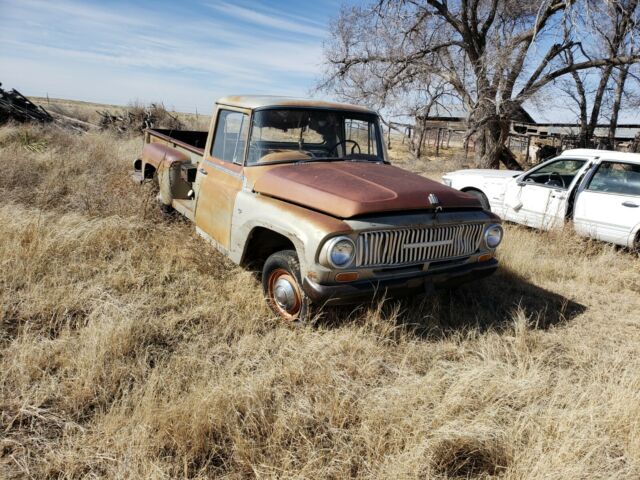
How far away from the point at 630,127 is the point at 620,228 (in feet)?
61.5

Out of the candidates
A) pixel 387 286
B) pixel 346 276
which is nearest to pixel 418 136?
pixel 387 286

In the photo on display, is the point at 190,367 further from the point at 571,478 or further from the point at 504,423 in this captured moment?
the point at 571,478

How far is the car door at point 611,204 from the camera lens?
5912 mm

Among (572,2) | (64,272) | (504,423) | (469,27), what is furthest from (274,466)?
(469,27)

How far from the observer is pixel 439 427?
8.21 feet

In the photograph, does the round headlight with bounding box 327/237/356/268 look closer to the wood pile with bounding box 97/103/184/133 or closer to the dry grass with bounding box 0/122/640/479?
the dry grass with bounding box 0/122/640/479

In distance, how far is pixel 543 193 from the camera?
6.83m

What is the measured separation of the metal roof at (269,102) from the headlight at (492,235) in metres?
1.92

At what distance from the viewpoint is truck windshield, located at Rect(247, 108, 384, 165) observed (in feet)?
13.9

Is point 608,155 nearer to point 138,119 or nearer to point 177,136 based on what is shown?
point 177,136

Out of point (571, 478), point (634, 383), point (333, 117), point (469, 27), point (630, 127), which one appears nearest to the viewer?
point (571, 478)

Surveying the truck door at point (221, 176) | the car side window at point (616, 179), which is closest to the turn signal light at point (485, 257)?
the truck door at point (221, 176)

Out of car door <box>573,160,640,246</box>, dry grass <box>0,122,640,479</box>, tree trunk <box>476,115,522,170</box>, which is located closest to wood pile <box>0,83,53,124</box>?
dry grass <box>0,122,640,479</box>

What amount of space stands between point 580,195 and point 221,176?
16.5ft
